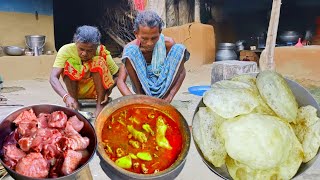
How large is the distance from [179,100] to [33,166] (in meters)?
3.58

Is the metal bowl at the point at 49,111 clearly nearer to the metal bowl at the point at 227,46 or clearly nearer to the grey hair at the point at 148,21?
the grey hair at the point at 148,21

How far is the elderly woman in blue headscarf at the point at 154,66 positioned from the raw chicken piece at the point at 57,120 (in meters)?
1.58

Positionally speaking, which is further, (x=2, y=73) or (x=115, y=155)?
(x=2, y=73)

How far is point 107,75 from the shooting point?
3791 mm

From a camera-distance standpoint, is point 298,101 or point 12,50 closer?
point 298,101

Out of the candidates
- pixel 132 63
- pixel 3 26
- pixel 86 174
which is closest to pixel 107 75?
pixel 132 63

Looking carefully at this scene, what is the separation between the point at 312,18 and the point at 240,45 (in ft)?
6.20

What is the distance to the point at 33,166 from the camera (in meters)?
1.56

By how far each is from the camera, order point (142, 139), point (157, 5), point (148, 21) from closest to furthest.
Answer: point (142, 139) → point (148, 21) → point (157, 5)

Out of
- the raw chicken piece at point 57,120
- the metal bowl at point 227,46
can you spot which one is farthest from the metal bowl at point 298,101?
the metal bowl at point 227,46

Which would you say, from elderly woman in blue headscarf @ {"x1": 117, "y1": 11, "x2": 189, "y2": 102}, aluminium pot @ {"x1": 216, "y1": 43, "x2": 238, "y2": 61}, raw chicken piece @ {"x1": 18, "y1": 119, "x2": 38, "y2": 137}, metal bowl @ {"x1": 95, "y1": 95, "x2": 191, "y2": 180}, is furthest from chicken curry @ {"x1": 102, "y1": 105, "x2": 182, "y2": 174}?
aluminium pot @ {"x1": 216, "y1": 43, "x2": 238, "y2": 61}

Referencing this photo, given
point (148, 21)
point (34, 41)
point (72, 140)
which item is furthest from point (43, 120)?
point (34, 41)

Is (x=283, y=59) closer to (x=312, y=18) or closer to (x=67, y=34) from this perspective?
(x=312, y=18)

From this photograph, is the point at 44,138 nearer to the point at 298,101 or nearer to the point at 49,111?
the point at 49,111
